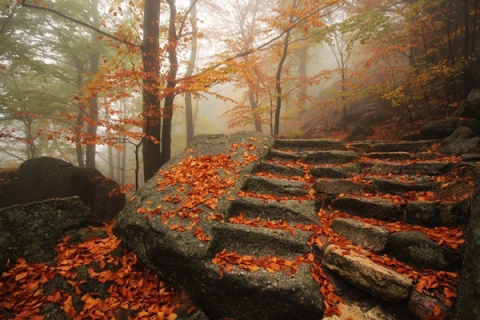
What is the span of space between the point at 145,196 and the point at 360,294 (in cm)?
320

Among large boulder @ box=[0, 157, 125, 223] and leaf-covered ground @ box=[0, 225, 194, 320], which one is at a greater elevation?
large boulder @ box=[0, 157, 125, 223]

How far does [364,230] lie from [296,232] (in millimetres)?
853

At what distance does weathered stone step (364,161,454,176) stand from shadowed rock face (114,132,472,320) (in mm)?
17

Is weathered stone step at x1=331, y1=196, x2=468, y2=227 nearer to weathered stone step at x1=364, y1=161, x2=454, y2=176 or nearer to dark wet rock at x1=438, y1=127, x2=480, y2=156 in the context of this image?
weathered stone step at x1=364, y1=161, x2=454, y2=176

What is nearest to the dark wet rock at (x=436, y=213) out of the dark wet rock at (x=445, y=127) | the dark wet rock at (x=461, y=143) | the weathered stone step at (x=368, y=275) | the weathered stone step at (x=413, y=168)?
the weathered stone step at (x=368, y=275)

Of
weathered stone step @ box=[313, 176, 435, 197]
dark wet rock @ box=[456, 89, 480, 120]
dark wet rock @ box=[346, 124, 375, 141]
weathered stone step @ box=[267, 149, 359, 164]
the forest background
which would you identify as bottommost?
weathered stone step @ box=[313, 176, 435, 197]

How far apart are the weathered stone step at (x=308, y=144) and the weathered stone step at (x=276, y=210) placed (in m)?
2.31

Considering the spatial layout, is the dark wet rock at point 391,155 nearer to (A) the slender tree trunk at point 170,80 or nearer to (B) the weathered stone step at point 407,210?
(B) the weathered stone step at point 407,210

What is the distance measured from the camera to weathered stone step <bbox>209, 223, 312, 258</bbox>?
9.33ft

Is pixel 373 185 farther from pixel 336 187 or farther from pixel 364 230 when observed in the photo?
pixel 364 230

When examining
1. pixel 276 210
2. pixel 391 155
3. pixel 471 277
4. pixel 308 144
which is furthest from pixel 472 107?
pixel 276 210

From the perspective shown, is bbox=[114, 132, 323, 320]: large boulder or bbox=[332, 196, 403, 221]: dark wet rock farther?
bbox=[332, 196, 403, 221]: dark wet rock

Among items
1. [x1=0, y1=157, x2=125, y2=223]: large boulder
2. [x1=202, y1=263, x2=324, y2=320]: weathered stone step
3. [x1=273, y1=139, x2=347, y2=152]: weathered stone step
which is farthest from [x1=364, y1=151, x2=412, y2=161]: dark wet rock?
[x1=0, y1=157, x2=125, y2=223]: large boulder

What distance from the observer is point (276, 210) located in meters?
3.42
